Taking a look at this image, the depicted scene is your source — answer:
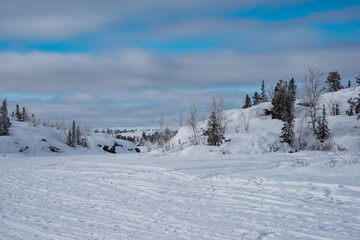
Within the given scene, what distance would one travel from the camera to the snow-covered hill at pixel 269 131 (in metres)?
30.0

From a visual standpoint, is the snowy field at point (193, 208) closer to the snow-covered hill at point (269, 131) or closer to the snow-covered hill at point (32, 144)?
the snow-covered hill at point (269, 131)

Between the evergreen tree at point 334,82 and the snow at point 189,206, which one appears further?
the evergreen tree at point 334,82

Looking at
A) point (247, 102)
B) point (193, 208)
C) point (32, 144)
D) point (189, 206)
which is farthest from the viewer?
point (247, 102)

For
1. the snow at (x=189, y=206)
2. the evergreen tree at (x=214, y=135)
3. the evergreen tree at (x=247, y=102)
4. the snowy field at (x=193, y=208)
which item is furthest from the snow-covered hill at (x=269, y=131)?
the snowy field at (x=193, y=208)

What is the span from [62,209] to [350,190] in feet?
28.7

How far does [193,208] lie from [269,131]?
1365 inches

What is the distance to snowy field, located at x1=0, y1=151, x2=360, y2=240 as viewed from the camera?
233 inches

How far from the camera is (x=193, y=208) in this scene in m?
7.85

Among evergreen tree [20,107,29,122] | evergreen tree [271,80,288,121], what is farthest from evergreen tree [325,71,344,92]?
evergreen tree [20,107,29,122]

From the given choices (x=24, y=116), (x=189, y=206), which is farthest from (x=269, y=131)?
(x=24, y=116)

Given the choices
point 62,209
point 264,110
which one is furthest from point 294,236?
point 264,110

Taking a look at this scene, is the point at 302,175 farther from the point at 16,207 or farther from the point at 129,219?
the point at 16,207

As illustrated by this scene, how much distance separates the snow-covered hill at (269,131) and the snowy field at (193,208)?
1761 centimetres

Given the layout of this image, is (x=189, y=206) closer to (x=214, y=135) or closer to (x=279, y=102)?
(x=214, y=135)
